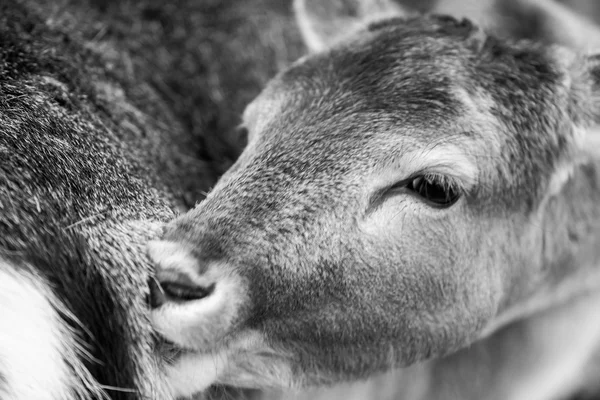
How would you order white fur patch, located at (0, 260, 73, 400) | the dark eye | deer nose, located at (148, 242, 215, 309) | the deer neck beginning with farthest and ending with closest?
the deer neck
the dark eye
deer nose, located at (148, 242, 215, 309)
white fur patch, located at (0, 260, 73, 400)

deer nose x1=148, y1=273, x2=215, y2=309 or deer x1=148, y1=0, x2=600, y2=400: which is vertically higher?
deer x1=148, y1=0, x2=600, y2=400

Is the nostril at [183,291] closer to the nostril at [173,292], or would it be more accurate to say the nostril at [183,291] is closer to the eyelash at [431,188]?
the nostril at [173,292]

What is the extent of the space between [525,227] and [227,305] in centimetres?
131

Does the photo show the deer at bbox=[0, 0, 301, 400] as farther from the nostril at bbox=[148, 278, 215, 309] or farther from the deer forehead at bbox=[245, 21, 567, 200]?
the deer forehead at bbox=[245, 21, 567, 200]

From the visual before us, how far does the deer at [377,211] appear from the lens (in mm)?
2436

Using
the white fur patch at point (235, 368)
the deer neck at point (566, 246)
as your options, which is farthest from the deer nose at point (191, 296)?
the deer neck at point (566, 246)

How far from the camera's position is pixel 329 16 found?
12.0 feet

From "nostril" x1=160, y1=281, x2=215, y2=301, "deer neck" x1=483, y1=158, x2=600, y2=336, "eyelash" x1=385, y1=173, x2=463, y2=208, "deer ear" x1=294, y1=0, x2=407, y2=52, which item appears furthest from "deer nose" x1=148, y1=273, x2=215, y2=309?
"deer ear" x1=294, y1=0, x2=407, y2=52

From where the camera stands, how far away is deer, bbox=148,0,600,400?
2.44 metres

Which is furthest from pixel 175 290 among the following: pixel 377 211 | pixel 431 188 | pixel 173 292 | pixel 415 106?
pixel 415 106

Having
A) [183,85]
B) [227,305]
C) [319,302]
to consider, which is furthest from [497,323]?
[183,85]

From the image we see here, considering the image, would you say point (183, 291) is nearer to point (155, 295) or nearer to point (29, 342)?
point (155, 295)

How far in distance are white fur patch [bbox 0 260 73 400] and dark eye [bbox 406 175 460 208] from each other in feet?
4.08

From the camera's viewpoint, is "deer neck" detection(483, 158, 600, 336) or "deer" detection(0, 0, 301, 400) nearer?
"deer" detection(0, 0, 301, 400)
